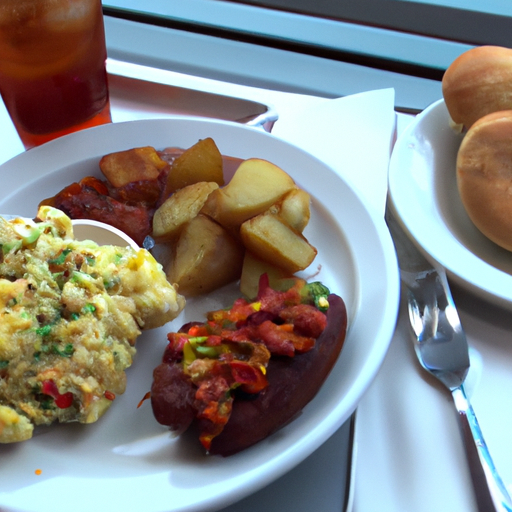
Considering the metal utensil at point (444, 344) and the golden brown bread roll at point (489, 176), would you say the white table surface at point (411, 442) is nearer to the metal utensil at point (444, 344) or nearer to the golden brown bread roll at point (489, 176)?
the metal utensil at point (444, 344)

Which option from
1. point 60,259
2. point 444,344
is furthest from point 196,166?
point 444,344

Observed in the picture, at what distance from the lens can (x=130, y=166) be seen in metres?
1.10

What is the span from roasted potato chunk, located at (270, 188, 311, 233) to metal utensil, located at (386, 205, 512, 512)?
0.75 feet

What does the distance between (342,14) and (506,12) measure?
0.53m

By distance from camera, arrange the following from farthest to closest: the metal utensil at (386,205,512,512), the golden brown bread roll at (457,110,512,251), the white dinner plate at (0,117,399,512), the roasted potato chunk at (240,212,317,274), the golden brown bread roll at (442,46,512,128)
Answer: the golden brown bread roll at (442,46,512,128) → the golden brown bread roll at (457,110,512,251) → the roasted potato chunk at (240,212,317,274) → the metal utensil at (386,205,512,512) → the white dinner plate at (0,117,399,512)

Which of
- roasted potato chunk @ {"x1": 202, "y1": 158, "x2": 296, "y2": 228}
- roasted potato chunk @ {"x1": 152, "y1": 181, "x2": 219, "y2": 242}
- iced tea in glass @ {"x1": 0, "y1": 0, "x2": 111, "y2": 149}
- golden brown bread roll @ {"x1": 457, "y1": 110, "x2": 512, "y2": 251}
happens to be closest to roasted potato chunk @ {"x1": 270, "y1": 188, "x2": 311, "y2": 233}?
roasted potato chunk @ {"x1": 202, "y1": 158, "x2": 296, "y2": 228}

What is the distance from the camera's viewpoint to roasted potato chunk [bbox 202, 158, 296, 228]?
989 millimetres

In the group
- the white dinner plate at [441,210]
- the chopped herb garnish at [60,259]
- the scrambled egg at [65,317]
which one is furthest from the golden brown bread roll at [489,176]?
the chopped herb garnish at [60,259]

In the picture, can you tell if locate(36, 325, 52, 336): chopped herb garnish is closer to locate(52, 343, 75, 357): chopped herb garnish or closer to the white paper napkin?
locate(52, 343, 75, 357): chopped herb garnish

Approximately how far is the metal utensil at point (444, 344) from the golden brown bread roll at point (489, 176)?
0.17 m

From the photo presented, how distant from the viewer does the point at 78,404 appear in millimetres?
734

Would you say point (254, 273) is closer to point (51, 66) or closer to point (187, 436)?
point (187, 436)

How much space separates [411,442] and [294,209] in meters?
0.48

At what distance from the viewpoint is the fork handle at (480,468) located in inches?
29.9
